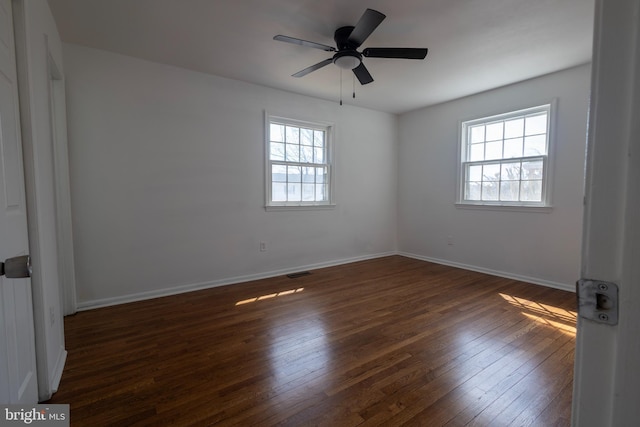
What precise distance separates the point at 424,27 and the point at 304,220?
285cm

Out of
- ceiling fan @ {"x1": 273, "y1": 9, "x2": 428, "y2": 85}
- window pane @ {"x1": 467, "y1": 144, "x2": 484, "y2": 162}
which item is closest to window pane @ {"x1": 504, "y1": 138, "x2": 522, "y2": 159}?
window pane @ {"x1": 467, "y1": 144, "x2": 484, "y2": 162}

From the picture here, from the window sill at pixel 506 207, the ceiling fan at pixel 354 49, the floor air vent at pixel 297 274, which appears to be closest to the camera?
the ceiling fan at pixel 354 49

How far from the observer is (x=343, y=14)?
8.04 feet

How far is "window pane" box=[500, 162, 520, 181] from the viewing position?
407 cm

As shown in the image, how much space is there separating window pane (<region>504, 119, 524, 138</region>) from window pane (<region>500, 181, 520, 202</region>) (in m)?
0.66

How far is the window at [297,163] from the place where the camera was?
426 centimetres

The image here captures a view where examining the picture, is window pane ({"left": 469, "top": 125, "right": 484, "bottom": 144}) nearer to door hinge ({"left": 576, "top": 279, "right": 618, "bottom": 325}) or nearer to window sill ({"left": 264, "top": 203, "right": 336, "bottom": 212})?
window sill ({"left": 264, "top": 203, "right": 336, "bottom": 212})

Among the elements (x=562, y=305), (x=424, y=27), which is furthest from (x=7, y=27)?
(x=562, y=305)

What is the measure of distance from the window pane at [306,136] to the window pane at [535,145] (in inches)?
118

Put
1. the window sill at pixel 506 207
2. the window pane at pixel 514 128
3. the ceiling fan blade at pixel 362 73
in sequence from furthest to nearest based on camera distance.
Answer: the window pane at pixel 514 128
the window sill at pixel 506 207
the ceiling fan blade at pixel 362 73

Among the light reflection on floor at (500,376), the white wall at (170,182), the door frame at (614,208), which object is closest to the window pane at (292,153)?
the white wall at (170,182)

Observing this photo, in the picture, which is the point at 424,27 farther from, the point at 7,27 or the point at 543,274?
the point at 543,274

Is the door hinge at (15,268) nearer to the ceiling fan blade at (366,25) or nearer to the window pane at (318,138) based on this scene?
the ceiling fan blade at (366,25)

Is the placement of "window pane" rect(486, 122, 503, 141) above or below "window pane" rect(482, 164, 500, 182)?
above
